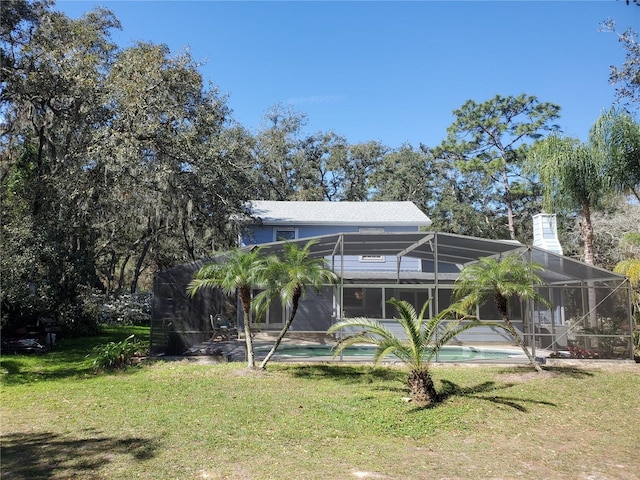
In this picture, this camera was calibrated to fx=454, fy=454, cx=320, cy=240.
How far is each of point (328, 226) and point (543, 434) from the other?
16458 mm

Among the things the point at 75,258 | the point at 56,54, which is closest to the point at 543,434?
the point at 75,258

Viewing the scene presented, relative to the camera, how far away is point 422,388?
8148 mm

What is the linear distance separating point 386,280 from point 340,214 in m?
5.22

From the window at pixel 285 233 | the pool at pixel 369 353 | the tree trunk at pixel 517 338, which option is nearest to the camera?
the tree trunk at pixel 517 338

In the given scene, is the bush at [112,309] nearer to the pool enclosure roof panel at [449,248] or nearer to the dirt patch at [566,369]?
the pool enclosure roof panel at [449,248]

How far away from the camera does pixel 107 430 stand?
21.3 feet

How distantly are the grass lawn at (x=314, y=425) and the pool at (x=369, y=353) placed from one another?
70.4 inches

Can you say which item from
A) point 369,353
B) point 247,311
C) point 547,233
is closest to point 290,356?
point 369,353

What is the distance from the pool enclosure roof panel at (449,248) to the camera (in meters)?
12.2

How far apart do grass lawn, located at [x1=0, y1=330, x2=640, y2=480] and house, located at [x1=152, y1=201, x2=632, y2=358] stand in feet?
6.07

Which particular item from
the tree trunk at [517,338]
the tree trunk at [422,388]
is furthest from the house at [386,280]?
the tree trunk at [422,388]

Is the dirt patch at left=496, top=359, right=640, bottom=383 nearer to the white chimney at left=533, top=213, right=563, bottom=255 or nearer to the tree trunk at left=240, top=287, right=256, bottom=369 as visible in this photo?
the tree trunk at left=240, top=287, right=256, bottom=369

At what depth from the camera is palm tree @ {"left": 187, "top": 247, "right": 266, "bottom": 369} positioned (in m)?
10.6

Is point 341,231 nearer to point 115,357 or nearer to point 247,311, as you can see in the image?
point 247,311
